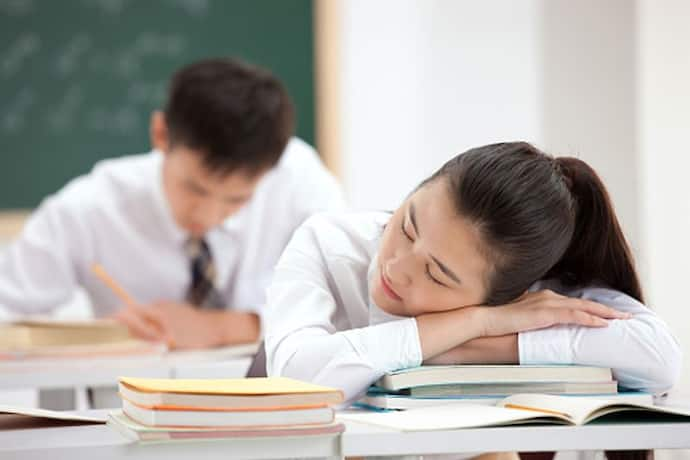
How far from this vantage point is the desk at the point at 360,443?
1.10 meters

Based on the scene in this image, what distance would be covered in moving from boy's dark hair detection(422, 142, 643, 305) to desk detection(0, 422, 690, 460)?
0.38m

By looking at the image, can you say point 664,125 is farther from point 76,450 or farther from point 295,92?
point 76,450

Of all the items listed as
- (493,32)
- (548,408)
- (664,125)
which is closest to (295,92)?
(493,32)

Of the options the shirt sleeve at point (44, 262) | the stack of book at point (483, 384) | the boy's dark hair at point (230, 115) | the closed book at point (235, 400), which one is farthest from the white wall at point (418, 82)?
the closed book at point (235, 400)

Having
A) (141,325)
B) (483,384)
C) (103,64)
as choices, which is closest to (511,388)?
(483,384)

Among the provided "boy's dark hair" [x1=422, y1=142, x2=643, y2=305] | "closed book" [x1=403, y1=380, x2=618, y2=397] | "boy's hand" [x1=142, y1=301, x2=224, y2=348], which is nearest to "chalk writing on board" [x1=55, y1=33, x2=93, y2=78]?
"boy's hand" [x1=142, y1=301, x2=224, y2=348]

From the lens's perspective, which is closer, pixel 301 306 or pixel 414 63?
pixel 301 306

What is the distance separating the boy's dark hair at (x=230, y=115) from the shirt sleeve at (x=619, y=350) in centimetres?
143

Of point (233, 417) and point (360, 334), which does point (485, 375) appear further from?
point (233, 417)

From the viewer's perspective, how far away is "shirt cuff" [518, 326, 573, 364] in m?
1.53

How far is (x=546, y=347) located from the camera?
5.05 ft

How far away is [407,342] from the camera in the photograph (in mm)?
1520

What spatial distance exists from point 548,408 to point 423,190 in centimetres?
41

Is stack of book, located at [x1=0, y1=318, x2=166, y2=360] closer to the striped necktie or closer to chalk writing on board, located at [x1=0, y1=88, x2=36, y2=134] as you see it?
the striped necktie
